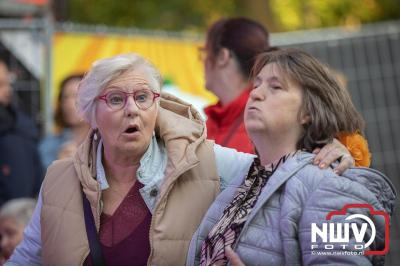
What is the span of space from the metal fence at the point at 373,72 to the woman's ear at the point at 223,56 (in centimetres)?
346

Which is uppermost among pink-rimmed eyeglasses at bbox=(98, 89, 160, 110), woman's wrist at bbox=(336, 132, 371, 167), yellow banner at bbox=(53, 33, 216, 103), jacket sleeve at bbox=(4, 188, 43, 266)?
yellow banner at bbox=(53, 33, 216, 103)

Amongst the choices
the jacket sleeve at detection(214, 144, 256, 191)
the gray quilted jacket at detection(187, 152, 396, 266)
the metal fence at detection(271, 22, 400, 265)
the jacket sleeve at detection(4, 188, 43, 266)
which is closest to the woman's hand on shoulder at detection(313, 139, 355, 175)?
the gray quilted jacket at detection(187, 152, 396, 266)

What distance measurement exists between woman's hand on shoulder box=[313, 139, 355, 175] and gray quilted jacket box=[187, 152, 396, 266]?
0.02 metres

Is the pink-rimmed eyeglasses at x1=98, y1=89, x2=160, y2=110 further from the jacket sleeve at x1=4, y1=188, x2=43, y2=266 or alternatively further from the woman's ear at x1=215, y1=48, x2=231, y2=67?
the woman's ear at x1=215, y1=48, x2=231, y2=67

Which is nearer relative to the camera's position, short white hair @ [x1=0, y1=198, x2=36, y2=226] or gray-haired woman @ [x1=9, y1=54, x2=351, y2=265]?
gray-haired woman @ [x1=9, y1=54, x2=351, y2=265]

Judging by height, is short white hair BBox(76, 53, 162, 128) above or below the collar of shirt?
above

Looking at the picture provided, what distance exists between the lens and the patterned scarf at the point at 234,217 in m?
2.96

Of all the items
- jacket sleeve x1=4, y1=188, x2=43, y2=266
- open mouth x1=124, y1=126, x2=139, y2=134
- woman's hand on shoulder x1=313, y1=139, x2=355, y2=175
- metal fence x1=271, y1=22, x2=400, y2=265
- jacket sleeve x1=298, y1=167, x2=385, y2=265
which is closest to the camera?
jacket sleeve x1=298, y1=167, x2=385, y2=265

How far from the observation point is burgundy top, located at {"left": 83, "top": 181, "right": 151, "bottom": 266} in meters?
3.33

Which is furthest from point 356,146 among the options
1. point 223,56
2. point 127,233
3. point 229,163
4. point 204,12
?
point 204,12

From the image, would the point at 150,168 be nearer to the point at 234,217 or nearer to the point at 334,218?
the point at 234,217

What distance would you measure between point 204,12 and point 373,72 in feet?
26.1

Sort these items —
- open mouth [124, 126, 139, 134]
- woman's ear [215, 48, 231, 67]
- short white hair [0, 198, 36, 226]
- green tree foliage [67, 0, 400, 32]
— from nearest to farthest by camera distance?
open mouth [124, 126, 139, 134] → woman's ear [215, 48, 231, 67] → short white hair [0, 198, 36, 226] → green tree foliage [67, 0, 400, 32]

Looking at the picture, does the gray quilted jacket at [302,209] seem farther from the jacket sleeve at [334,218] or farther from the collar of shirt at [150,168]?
the collar of shirt at [150,168]
